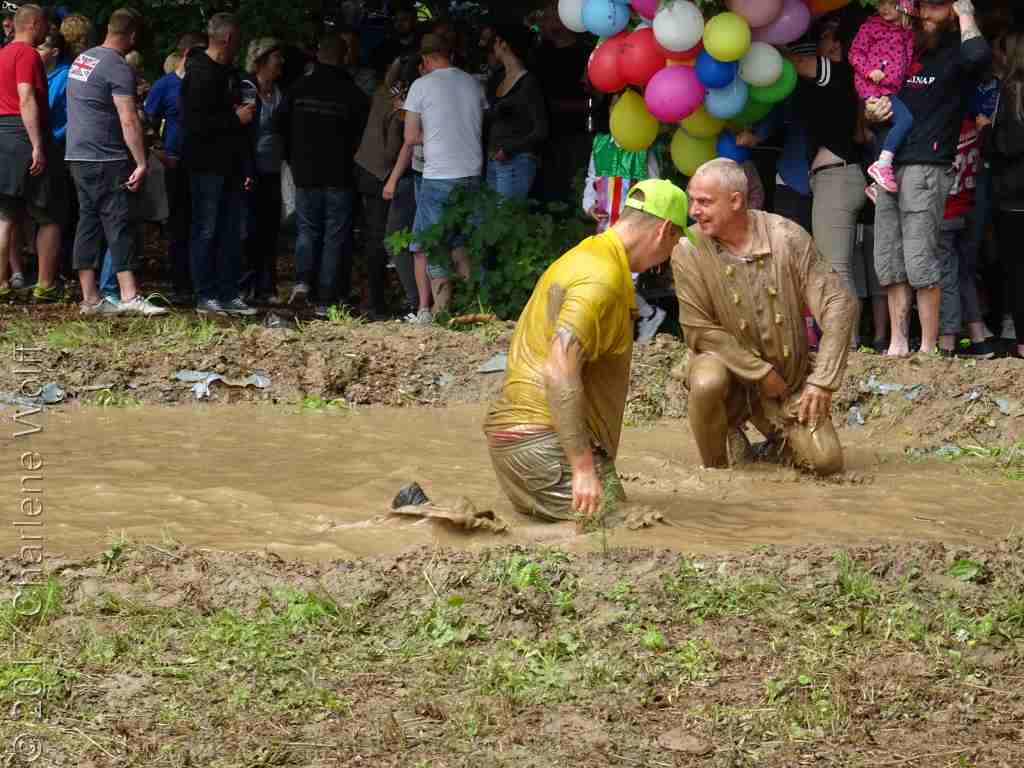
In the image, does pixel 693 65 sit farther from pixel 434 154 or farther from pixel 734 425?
pixel 734 425

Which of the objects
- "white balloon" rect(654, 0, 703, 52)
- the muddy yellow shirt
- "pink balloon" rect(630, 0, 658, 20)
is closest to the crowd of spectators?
"white balloon" rect(654, 0, 703, 52)

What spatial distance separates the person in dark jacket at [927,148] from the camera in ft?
32.8

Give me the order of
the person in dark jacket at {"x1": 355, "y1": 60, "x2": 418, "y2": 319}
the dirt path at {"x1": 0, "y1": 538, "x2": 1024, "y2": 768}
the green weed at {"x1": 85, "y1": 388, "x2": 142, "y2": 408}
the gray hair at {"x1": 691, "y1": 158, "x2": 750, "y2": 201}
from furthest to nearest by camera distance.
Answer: the person in dark jacket at {"x1": 355, "y1": 60, "x2": 418, "y2": 319} < the green weed at {"x1": 85, "y1": 388, "x2": 142, "y2": 408} < the gray hair at {"x1": 691, "y1": 158, "x2": 750, "y2": 201} < the dirt path at {"x1": 0, "y1": 538, "x2": 1024, "y2": 768}

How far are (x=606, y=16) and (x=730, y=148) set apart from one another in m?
1.16

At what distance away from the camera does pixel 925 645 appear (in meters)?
5.39

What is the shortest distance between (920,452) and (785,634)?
3853 mm

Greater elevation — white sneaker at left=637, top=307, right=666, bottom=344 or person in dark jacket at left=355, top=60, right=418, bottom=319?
person in dark jacket at left=355, top=60, right=418, bottom=319

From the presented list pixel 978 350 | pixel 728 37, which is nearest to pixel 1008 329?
pixel 978 350

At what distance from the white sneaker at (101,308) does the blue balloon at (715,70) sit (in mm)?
4518

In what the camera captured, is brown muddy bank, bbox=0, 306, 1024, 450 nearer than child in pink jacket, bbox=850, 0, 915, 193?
Yes

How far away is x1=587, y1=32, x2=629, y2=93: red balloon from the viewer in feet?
35.2

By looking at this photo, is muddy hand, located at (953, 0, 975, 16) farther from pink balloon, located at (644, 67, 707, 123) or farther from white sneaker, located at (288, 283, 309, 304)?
white sneaker, located at (288, 283, 309, 304)

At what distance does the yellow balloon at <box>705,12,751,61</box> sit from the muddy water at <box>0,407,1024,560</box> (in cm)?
232

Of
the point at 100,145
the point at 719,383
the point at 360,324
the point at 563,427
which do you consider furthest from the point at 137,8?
the point at 563,427
